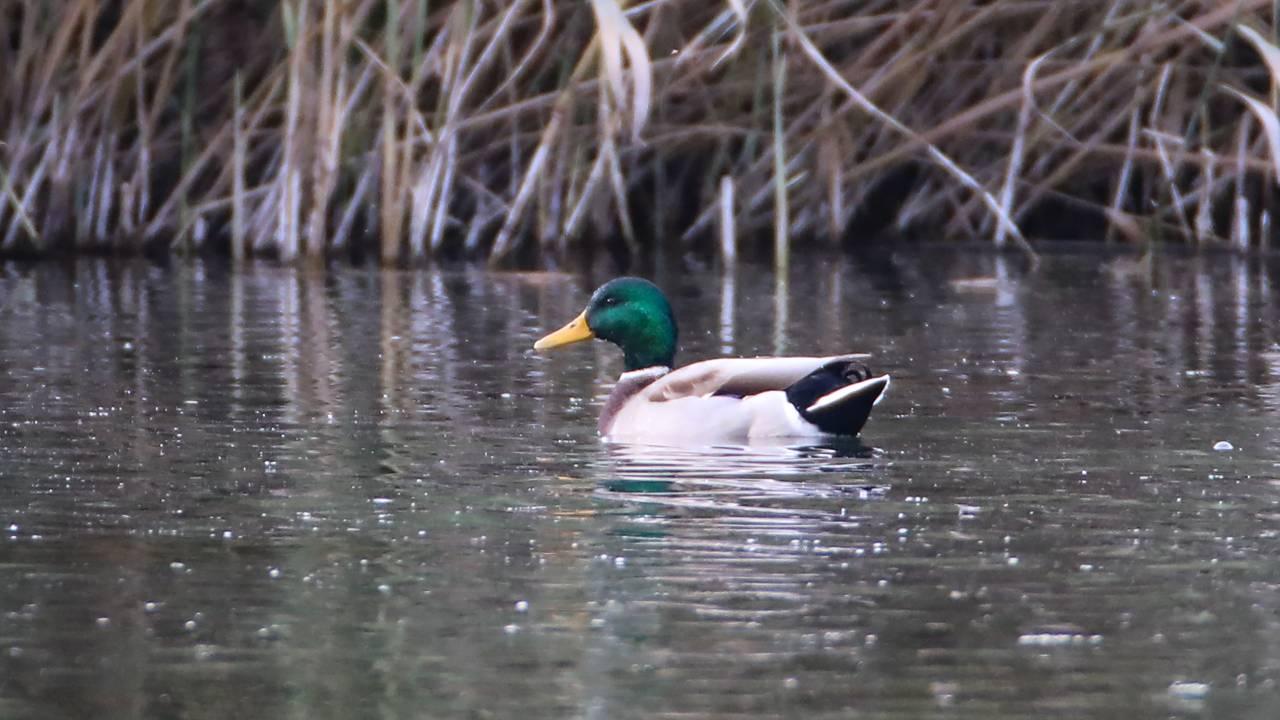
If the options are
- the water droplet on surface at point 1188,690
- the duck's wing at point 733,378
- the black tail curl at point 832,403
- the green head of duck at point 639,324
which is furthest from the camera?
the green head of duck at point 639,324

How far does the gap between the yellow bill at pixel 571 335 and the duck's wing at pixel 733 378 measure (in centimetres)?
75

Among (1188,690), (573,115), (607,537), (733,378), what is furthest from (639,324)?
(573,115)

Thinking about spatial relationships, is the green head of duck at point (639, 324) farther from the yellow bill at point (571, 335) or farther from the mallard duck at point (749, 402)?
the mallard duck at point (749, 402)

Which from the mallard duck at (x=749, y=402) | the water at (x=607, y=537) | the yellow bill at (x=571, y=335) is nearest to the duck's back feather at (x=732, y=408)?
the mallard duck at (x=749, y=402)

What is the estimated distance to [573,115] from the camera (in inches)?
541

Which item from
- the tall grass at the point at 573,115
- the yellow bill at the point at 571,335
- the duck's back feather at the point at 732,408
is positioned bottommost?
the duck's back feather at the point at 732,408

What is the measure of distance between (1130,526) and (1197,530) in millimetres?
149

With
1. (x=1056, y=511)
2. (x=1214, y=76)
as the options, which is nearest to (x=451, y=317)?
(x=1214, y=76)

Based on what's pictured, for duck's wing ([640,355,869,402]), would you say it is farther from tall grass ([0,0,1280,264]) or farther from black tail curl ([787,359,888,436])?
tall grass ([0,0,1280,264])

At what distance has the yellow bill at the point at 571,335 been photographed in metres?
8.53

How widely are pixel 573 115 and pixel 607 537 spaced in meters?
8.29

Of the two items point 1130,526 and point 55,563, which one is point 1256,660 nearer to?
point 1130,526

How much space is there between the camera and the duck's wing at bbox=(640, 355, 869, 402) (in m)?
7.45

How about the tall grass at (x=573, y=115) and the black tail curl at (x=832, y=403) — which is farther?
the tall grass at (x=573, y=115)
